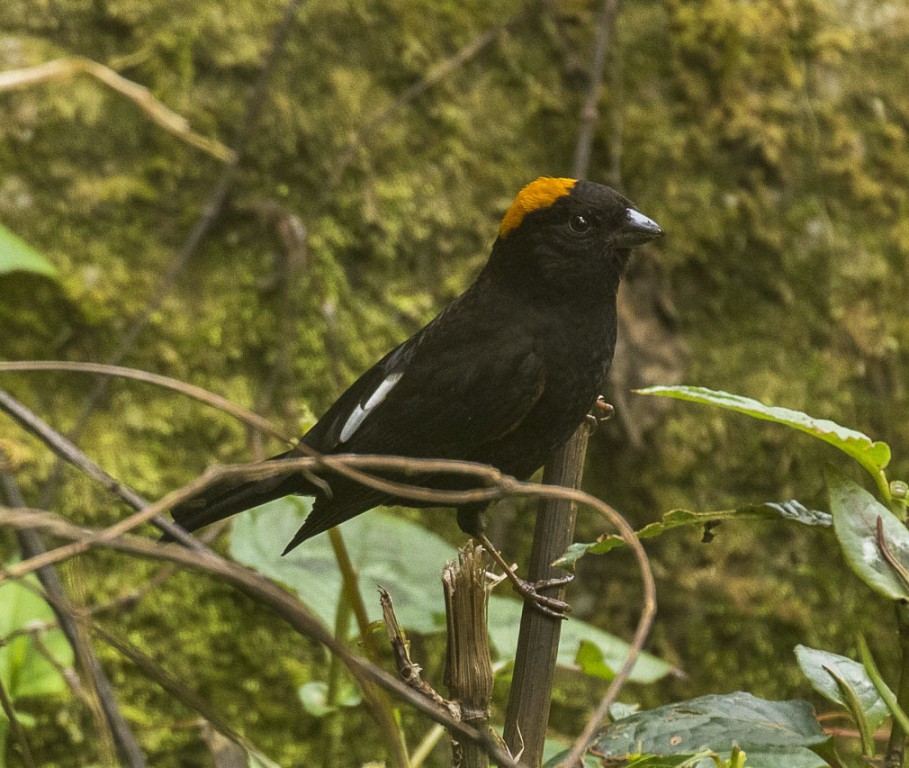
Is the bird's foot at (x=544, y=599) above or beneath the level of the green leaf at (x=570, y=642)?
above

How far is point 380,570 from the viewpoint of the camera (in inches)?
96.0

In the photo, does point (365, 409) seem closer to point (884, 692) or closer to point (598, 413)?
point (598, 413)

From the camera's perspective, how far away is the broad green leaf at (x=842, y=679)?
4.41 feet

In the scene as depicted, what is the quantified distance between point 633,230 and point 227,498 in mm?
1002

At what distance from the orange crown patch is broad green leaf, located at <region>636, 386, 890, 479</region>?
104cm

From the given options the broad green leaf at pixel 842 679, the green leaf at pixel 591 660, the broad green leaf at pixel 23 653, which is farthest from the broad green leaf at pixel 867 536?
the broad green leaf at pixel 23 653

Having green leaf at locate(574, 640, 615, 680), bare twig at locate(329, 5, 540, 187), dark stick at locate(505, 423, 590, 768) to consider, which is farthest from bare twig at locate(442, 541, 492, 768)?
bare twig at locate(329, 5, 540, 187)

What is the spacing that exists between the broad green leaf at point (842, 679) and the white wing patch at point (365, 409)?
1.13 meters

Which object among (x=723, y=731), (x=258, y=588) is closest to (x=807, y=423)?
(x=723, y=731)

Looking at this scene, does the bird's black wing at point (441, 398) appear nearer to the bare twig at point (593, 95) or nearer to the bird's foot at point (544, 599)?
the bird's foot at point (544, 599)

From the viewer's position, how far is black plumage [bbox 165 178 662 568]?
2.16 metres

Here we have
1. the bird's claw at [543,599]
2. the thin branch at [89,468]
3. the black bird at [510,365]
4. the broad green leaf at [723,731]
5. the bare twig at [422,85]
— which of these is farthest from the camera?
the bare twig at [422,85]

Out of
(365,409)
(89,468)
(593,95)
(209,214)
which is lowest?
(365,409)

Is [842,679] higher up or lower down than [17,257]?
lower down
